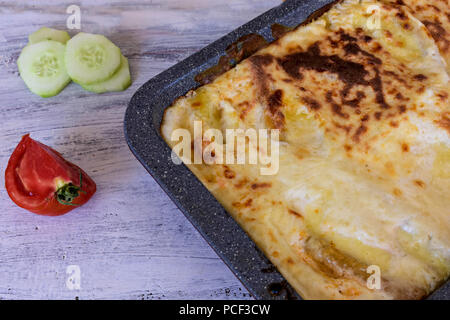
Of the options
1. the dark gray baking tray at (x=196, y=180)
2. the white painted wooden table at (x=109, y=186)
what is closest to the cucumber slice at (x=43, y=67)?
the white painted wooden table at (x=109, y=186)

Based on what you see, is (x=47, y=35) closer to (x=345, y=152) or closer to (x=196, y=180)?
(x=196, y=180)

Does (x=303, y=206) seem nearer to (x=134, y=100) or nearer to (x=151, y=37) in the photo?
(x=134, y=100)

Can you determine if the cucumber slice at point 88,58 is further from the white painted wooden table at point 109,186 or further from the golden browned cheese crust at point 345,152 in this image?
the golden browned cheese crust at point 345,152

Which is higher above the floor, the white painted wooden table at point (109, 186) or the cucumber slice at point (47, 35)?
the cucumber slice at point (47, 35)

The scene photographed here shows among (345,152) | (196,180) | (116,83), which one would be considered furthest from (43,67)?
(345,152)

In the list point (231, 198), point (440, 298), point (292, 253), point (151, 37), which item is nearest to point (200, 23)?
point (151, 37)
